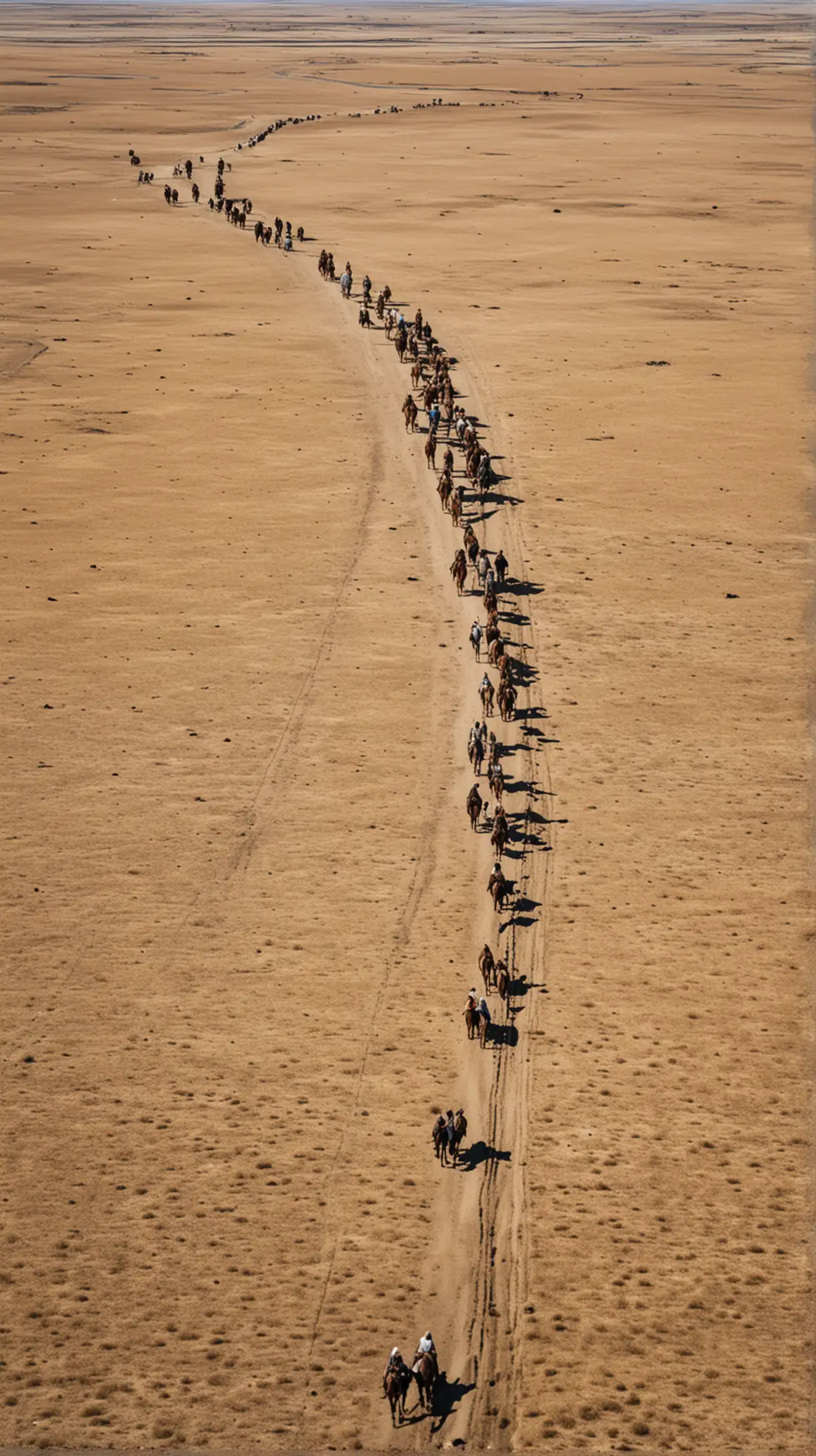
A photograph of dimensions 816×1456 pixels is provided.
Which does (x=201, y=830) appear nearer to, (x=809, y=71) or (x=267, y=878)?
(x=267, y=878)

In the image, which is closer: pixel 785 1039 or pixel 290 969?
pixel 785 1039

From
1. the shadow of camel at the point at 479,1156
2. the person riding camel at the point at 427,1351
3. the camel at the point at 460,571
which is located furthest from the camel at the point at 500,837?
the camel at the point at 460,571

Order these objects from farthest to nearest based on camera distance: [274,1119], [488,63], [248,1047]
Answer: [488,63] < [248,1047] < [274,1119]

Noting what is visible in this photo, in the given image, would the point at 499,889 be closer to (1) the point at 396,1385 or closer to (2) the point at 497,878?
(2) the point at 497,878

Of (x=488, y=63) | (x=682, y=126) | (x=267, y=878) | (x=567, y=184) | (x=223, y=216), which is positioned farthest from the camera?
(x=488, y=63)

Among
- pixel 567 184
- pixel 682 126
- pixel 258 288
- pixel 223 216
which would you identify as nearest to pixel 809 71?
pixel 682 126

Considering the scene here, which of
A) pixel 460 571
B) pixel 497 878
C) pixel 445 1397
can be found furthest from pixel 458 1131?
pixel 460 571

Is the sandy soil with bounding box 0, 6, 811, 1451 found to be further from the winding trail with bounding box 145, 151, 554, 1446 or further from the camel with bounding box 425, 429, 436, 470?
the camel with bounding box 425, 429, 436, 470
